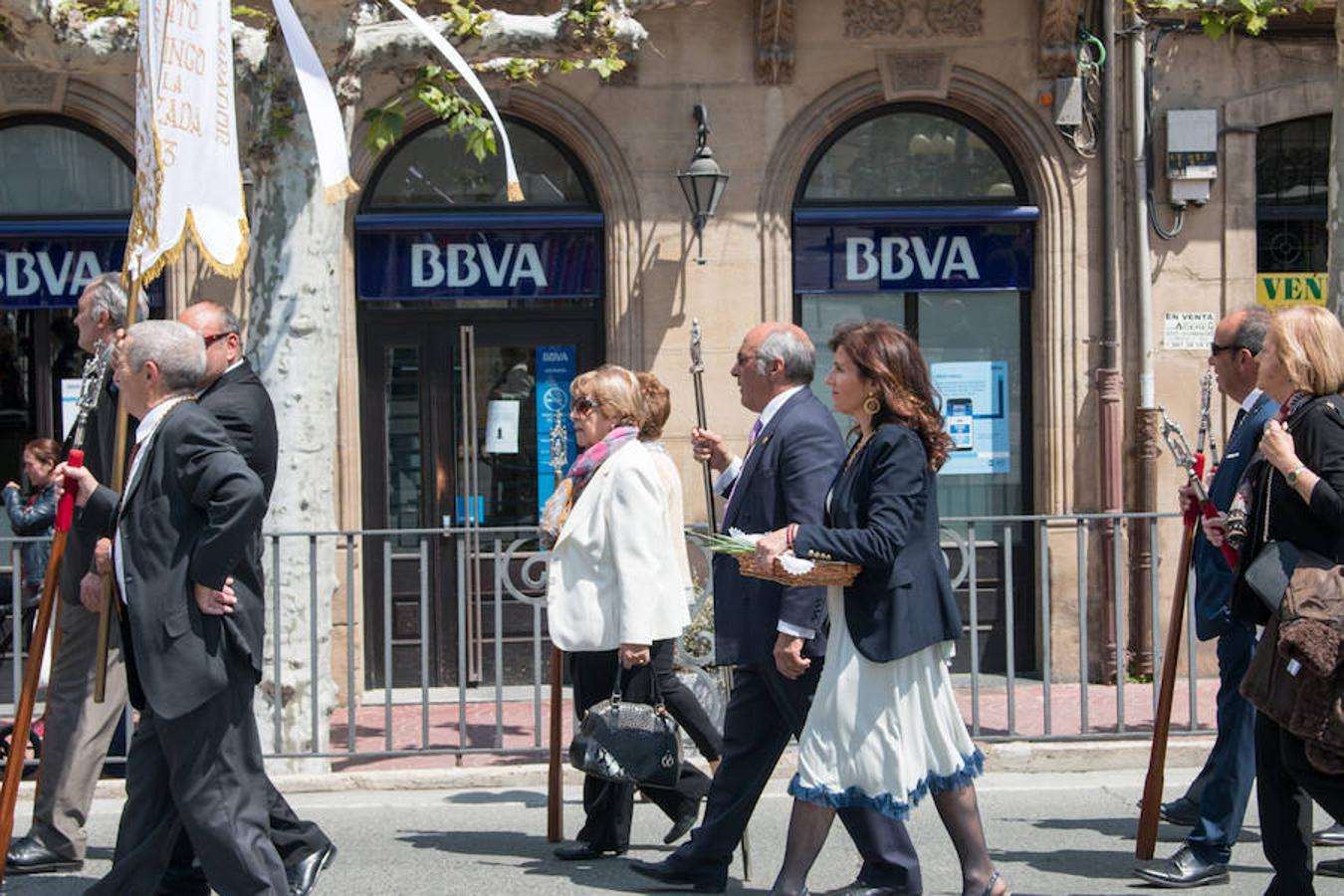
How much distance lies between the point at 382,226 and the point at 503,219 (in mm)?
783

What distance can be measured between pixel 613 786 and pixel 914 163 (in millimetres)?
6517

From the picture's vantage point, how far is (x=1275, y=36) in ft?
40.0

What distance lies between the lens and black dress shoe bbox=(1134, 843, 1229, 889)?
6410mm

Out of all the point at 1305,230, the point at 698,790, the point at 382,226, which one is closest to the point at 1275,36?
the point at 1305,230

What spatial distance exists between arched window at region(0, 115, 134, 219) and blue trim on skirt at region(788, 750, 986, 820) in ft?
25.8

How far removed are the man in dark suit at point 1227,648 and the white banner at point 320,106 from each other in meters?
3.68

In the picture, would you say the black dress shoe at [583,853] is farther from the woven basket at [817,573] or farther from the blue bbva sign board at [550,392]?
the blue bbva sign board at [550,392]

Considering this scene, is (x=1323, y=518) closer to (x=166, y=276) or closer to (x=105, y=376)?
(x=105, y=376)

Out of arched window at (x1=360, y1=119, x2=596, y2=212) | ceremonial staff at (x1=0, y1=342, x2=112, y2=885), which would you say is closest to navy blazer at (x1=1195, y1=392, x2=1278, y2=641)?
ceremonial staff at (x1=0, y1=342, x2=112, y2=885)

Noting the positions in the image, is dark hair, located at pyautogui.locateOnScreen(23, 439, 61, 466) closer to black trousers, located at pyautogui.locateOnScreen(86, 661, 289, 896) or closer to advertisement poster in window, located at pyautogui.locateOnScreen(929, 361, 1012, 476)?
black trousers, located at pyautogui.locateOnScreen(86, 661, 289, 896)

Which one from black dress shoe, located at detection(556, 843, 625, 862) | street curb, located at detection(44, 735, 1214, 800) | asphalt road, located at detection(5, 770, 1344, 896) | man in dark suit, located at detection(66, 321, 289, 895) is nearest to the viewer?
man in dark suit, located at detection(66, 321, 289, 895)

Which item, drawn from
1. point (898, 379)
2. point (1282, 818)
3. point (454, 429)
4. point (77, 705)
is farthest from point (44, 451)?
point (1282, 818)

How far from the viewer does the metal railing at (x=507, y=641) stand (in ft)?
28.6

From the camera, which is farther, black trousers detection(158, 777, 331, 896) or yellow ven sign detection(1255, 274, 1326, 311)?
yellow ven sign detection(1255, 274, 1326, 311)
